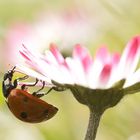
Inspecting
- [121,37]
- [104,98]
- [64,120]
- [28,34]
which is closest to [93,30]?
[28,34]

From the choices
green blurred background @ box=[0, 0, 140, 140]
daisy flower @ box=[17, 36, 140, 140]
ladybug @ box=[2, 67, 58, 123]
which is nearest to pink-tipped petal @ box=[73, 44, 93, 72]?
daisy flower @ box=[17, 36, 140, 140]

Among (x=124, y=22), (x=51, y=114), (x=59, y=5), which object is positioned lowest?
(x=59, y=5)

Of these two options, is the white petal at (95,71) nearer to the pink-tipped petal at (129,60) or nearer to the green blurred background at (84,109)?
the pink-tipped petal at (129,60)

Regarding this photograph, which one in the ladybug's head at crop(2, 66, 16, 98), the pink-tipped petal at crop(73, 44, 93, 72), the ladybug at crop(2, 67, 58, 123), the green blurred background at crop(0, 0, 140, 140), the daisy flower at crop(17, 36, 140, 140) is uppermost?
the pink-tipped petal at crop(73, 44, 93, 72)

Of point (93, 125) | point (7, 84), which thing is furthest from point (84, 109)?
point (93, 125)

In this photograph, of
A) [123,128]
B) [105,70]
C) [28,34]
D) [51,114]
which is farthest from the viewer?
[28,34]

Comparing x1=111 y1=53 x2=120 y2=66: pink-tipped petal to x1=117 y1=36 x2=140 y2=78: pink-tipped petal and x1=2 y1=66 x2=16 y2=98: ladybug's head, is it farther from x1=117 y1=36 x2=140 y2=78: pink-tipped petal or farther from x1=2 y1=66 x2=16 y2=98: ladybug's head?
x1=2 y1=66 x2=16 y2=98: ladybug's head

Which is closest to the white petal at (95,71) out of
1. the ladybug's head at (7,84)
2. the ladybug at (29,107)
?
the ladybug at (29,107)

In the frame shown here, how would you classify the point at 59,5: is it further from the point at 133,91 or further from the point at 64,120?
the point at 133,91
